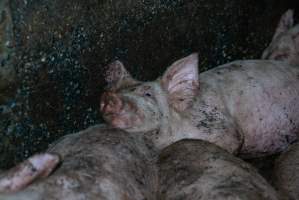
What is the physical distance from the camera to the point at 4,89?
202 inches

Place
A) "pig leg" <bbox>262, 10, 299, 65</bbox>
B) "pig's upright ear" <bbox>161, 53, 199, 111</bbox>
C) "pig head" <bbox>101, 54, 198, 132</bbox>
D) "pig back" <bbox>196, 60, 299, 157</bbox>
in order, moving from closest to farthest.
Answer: "pig head" <bbox>101, 54, 198, 132</bbox> → "pig's upright ear" <bbox>161, 53, 199, 111</bbox> → "pig back" <bbox>196, 60, 299, 157</bbox> → "pig leg" <bbox>262, 10, 299, 65</bbox>

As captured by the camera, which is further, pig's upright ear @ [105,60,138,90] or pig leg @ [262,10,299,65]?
pig leg @ [262,10,299,65]

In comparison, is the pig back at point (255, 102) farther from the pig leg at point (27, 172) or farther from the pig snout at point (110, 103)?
the pig leg at point (27, 172)

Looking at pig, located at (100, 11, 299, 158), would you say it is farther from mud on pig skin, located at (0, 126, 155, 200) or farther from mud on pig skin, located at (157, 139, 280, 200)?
mud on pig skin, located at (157, 139, 280, 200)

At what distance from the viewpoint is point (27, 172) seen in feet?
13.3

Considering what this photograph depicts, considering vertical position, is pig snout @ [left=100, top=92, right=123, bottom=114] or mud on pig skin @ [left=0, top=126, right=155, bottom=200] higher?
pig snout @ [left=100, top=92, right=123, bottom=114]

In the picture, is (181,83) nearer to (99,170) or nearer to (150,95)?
(150,95)

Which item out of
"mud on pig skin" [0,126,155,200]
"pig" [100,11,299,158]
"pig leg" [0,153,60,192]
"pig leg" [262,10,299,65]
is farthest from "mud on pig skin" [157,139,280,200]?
"pig leg" [262,10,299,65]

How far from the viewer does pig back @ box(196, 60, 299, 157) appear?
6.08 metres

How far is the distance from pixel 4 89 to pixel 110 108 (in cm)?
75

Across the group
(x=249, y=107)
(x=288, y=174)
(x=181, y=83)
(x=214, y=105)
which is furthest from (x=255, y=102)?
(x=288, y=174)

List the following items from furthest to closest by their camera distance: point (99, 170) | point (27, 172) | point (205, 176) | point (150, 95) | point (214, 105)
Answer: point (214, 105), point (150, 95), point (205, 176), point (99, 170), point (27, 172)

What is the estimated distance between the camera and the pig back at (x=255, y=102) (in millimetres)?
6078

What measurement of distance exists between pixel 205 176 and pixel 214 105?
1.45 metres
